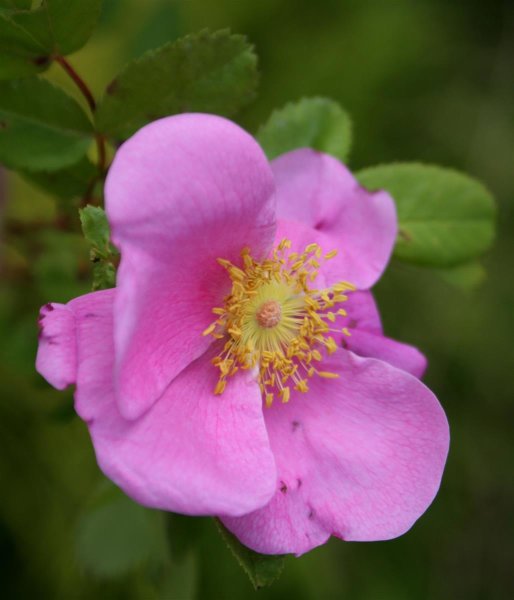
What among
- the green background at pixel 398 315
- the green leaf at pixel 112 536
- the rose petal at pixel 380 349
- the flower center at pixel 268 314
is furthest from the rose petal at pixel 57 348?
the green background at pixel 398 315

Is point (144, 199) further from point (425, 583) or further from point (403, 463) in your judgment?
point (425, 583)

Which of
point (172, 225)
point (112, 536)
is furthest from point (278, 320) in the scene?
point (112, 536)

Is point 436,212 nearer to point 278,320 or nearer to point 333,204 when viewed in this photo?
point 333,204

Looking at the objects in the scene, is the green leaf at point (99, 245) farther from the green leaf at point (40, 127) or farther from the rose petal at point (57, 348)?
the green leaf at point (40, 127)

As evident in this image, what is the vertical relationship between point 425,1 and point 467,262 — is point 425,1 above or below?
above

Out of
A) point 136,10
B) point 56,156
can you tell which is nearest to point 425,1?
point 136,10

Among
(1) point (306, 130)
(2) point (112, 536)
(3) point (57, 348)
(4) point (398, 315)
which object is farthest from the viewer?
(4) point (398, 315)

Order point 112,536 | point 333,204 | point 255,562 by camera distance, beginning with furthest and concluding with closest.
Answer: point 112,536 → point 333,204 → point 255,562
